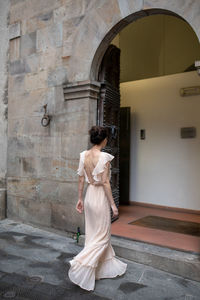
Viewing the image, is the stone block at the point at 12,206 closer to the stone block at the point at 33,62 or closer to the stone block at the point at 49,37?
the stone block at the point at 33,62

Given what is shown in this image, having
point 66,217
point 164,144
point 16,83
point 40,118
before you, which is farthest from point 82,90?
point 164,144

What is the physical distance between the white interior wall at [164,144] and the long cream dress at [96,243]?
3700 millimetres

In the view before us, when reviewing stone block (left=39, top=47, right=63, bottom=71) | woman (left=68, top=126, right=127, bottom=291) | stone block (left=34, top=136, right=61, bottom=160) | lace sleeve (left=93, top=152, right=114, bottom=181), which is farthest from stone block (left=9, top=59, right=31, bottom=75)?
lace sleeve (left=93, top=152, right=114, bottom=181)

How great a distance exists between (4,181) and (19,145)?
91 cm

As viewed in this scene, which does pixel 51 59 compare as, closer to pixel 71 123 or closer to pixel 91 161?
pixel 71 123

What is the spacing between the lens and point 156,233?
4617 millimetres

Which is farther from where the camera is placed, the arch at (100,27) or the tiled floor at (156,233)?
the arch at (100,27)

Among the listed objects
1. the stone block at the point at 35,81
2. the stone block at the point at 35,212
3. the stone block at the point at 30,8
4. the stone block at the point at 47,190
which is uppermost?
the stone block at the point at 30,8

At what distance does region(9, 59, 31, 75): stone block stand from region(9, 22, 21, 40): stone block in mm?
541

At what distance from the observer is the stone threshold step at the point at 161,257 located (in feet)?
11.4

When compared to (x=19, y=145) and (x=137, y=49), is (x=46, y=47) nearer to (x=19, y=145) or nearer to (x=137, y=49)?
(x=19, y=145)

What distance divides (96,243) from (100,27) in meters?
3.40

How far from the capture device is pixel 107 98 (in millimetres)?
5105

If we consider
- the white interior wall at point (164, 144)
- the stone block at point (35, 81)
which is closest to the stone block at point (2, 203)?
the stone block at point (35, 81)
